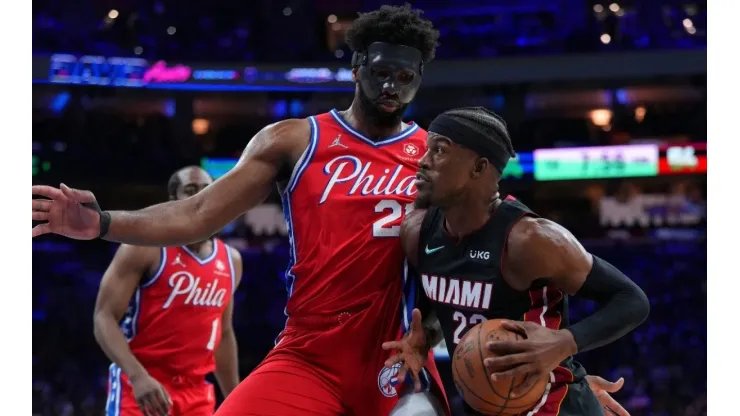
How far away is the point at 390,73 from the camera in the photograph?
11.8 feet

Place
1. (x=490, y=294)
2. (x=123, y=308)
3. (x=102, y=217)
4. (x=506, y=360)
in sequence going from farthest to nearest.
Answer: (x=123, y=308), (x=490, y=294), (x=102, y=217), (x=506, y=360)

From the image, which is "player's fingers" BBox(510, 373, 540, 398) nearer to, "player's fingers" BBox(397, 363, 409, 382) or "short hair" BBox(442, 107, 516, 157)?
"player's fingers" BBox(397, 363, 409, 382)

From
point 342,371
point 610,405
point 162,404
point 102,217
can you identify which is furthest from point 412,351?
point 162,404

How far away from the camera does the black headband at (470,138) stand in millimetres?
3256

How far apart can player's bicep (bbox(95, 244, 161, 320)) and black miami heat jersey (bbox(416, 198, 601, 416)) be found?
8.63 feet

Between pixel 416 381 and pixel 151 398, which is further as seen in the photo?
pixel 151 398

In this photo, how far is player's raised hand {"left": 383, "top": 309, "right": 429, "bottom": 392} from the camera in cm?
320

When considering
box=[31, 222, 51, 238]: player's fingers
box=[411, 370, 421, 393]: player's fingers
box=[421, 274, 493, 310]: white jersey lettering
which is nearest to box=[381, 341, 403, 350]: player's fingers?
box=[411, 370, 421, 393]: player's fingers

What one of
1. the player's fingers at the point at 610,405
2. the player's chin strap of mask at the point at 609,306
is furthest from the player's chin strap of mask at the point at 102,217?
the player's fingers at the point at 610,405

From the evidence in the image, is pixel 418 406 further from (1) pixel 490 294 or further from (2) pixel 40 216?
(2) pixel 40 216

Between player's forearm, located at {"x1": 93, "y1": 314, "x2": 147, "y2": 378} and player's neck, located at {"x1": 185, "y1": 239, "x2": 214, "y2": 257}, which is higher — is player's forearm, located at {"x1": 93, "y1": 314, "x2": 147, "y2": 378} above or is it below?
→ below

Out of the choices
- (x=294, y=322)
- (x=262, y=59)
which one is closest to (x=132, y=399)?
(x=294, y=322)

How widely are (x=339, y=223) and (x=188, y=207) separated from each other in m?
0.56

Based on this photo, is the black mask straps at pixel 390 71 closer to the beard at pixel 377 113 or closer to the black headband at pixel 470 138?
the beard at pixel 377 113
